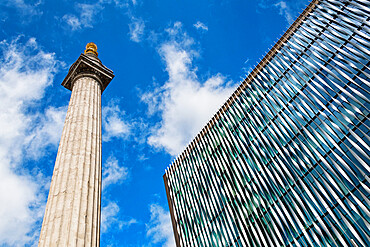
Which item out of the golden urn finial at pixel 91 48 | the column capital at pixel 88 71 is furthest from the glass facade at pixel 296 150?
the golden urn finial at pixel 91 48

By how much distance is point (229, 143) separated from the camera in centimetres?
5922

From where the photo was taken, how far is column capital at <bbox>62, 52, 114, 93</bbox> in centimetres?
3200

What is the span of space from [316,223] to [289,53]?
28.6 meters

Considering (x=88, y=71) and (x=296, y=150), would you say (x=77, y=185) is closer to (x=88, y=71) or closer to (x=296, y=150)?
(x=88, y=71)

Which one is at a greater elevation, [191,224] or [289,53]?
[289,53]

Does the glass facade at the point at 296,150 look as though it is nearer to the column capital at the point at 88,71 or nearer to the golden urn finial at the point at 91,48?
the column capital at the point at 88,71

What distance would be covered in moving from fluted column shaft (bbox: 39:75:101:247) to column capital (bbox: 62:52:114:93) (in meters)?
5.38

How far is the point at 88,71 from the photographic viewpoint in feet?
106

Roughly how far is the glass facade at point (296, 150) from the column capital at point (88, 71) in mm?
27558

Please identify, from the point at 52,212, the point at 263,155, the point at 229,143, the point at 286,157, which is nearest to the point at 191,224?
the point at 229,143

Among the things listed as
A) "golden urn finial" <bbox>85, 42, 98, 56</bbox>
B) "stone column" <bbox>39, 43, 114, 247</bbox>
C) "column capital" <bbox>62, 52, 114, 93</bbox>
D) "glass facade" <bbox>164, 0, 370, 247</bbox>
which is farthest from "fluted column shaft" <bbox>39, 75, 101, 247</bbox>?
"glass facade" <bbox>164, 0, 370, 247</bbox>

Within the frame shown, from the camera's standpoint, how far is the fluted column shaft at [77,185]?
16312mm

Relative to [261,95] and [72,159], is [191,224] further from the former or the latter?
[72,159]

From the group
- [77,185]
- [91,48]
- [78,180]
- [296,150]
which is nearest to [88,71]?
[91,48]
